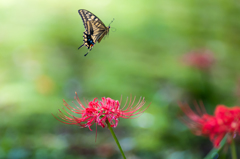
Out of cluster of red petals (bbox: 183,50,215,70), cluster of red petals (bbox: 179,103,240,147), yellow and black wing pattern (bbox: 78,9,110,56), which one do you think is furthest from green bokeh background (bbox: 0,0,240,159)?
yellow and black wing pattern (bbox: 78,9,110,56)

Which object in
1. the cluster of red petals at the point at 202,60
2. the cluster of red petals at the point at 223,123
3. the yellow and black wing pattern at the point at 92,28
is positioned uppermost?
the cluster of red petals at the point at 202,60

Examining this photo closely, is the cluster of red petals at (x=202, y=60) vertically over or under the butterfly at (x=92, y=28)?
over

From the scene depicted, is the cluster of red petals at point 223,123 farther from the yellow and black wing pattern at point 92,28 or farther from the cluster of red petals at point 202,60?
the cluster of red petals at point 202,60

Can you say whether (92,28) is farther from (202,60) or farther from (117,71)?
(117,71)

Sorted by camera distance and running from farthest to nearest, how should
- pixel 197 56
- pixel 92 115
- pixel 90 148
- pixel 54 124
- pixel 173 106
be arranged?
pixel 173 106
pixel 197 56
pixel 54 124
pixel 90 148
pixel 92 115

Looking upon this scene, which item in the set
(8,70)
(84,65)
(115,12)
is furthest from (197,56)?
(8,70)

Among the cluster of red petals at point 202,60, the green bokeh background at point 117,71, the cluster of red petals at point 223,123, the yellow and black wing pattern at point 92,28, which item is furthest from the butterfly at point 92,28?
the cluster of red petals at point 202,60

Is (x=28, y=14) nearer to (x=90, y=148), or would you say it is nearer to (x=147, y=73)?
(x=147, y=73)

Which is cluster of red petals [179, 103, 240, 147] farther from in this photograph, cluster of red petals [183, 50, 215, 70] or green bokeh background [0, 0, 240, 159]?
cluster of red petals [183, 50, 215, 70]

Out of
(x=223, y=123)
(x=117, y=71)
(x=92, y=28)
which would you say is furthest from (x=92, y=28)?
(x=117, y=71)
